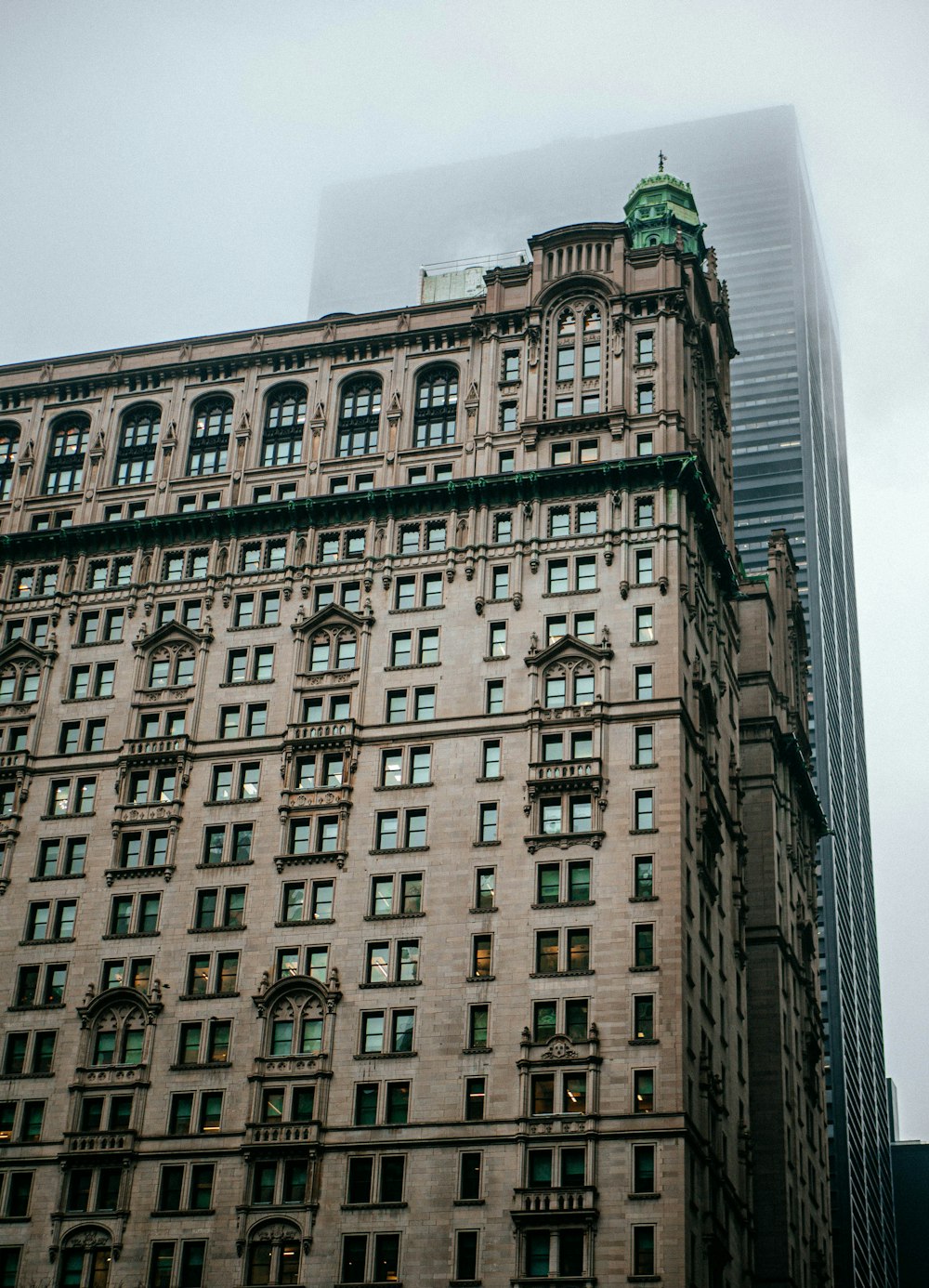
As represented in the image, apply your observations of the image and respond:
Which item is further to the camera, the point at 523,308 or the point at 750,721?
the point at 750,721

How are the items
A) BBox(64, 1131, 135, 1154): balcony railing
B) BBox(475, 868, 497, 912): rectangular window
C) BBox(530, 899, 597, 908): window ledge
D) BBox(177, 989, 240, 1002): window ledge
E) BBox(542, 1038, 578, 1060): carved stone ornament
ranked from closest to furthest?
BBox(542, 1038, 578, 1060): carved stone ornament, BBox(64, 1131, 135, 1154): balcony railing, BBox(530, 899, 597, 908): window ledge, BBox(475, 868, 497, 912): rectangular window, BBox(177, 989, 240, 1002): window ledge

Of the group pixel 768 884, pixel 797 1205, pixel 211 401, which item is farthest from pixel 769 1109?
pixel 211 401

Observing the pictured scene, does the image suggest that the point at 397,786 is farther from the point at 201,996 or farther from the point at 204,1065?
the point at 204,1065

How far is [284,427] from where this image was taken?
118 m

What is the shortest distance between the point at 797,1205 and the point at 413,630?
146ft

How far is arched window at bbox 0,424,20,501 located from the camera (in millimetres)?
122188

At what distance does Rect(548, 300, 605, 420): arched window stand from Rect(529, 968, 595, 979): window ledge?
3567 cm

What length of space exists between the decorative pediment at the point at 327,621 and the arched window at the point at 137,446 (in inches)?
697

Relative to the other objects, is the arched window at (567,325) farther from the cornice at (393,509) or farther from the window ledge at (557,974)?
the window ledge at (557,974)

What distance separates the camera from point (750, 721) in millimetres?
129125

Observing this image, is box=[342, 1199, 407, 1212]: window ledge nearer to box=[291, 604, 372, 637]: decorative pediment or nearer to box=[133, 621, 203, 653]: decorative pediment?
box=[291, 604, 372, 637]: decorative pediment

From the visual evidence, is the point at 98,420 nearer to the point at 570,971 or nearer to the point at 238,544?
the point at 238,544

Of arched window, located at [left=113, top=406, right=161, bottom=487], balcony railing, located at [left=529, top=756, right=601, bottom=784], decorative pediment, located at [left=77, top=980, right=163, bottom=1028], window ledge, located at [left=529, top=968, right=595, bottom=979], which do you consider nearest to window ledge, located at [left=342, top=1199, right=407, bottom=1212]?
window ledge, located at [left=529, top=968, right=595, bottom=979]

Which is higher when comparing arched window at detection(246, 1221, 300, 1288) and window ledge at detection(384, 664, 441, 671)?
window ledge at detection(384, 664, 441, 671)
